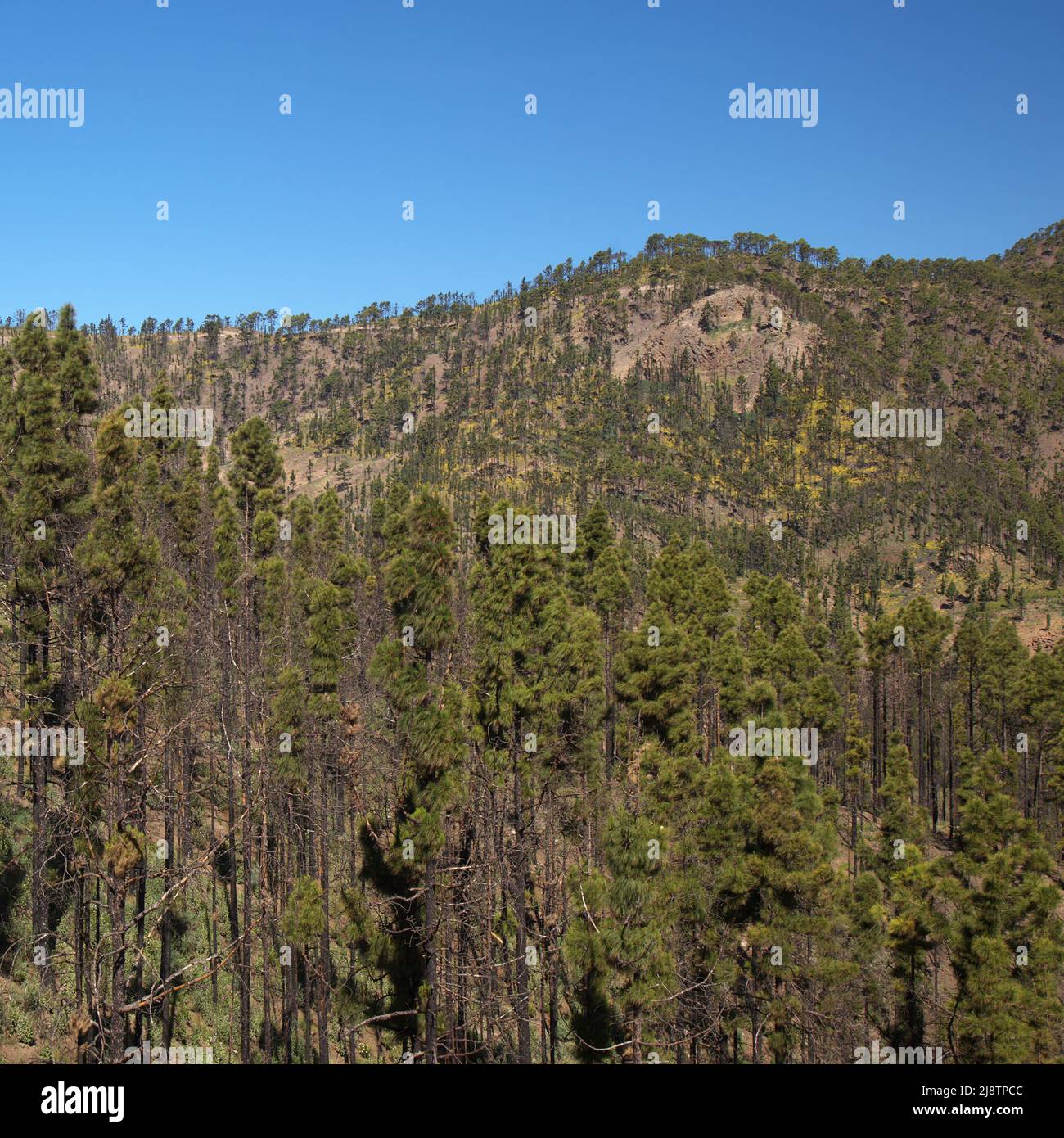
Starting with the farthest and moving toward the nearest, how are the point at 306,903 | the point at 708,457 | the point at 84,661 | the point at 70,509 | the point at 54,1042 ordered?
the point at 708,457
the point at 70,509
the point at 306,903
the point at 54,1042
the point at 84,661

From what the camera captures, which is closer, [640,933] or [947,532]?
[640,933]

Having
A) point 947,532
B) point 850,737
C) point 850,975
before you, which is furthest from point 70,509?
point 947,532

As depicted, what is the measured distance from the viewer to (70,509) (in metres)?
23.1

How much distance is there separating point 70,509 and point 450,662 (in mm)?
11538

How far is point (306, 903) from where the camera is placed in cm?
2150

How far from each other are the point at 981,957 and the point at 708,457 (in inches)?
7248
